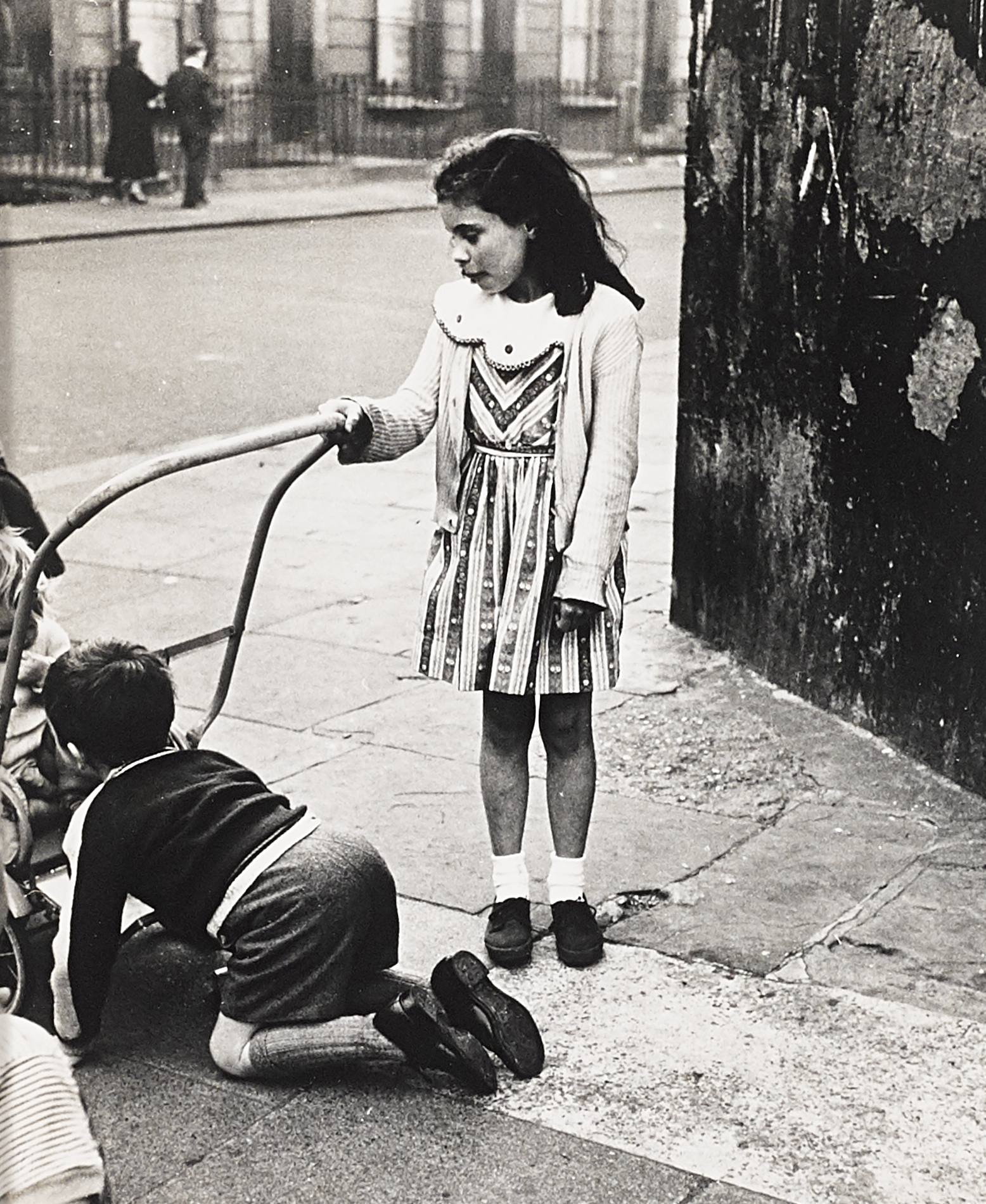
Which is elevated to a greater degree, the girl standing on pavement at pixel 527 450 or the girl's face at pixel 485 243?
the girl's face at pixel 485 243

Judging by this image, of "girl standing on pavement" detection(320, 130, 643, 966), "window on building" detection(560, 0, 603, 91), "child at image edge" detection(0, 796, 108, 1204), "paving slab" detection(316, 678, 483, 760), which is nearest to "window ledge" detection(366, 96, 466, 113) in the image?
"window on building" detection(560, 0, 603, 91)

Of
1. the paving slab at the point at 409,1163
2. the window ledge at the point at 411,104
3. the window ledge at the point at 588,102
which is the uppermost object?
the window ledge at the point at 588,102

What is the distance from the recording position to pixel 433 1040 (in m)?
3.20

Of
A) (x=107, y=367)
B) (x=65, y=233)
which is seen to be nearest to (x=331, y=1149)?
(x=107, y=367)

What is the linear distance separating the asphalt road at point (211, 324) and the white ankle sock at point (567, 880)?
560 centimetres

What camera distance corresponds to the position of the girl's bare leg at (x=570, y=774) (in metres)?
3.91

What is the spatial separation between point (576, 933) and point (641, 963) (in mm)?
153

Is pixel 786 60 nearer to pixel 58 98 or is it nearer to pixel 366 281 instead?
pixel 366 281

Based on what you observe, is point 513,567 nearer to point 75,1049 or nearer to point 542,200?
point 542,200

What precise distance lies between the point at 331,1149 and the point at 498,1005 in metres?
0.42

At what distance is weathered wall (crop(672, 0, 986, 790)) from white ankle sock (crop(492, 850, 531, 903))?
4.80 feet

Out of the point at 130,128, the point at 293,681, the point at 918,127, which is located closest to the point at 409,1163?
the point at 293,681

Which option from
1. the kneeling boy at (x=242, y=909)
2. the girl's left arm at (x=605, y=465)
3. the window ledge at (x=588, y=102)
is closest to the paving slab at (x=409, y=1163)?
the kneeling boy at (x=242, y=909)

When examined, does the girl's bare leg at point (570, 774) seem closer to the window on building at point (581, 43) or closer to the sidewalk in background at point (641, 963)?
the sidewalk in background at point (641, 963)
